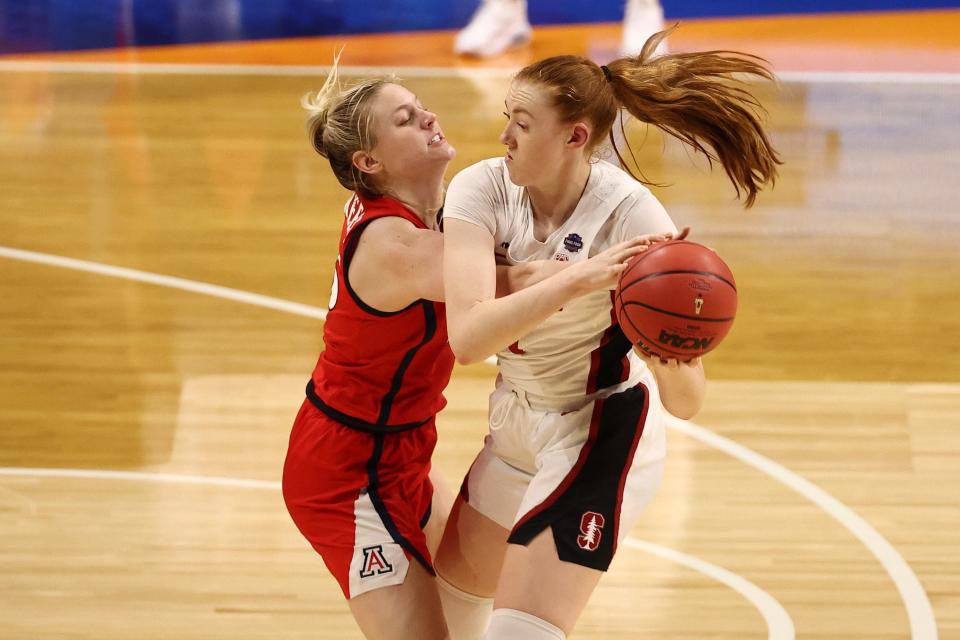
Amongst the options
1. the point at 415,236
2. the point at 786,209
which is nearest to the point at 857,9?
the point at 786,209

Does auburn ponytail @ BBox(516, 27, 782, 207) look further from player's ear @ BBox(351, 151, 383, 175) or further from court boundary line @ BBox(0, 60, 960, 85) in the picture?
court boundary line @ BBox(0, 60, 960, 85)

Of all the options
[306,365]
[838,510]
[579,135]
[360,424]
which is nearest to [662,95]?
[579,135]

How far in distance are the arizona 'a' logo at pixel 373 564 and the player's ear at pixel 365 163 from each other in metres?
0.88

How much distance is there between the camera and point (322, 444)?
3.29 metres

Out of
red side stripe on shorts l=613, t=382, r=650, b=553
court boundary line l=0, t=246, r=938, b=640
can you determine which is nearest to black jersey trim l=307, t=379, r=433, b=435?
red side stripe on shorts l=613, t=382, r=650, b=553

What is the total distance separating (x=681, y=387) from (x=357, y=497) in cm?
84

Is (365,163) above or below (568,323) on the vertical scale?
above

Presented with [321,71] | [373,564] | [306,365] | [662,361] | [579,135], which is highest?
[579,135]

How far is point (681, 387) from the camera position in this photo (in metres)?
2.97

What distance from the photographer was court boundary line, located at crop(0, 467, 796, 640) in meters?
4.20

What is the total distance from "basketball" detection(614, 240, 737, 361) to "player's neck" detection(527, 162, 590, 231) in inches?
14.4

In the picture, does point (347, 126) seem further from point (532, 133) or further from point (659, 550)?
point (659, 550)

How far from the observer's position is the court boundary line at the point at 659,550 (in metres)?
4.20

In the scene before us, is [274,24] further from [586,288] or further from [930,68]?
[586,288]
